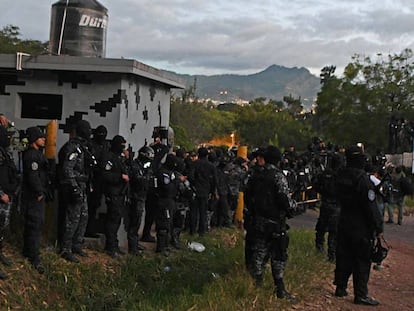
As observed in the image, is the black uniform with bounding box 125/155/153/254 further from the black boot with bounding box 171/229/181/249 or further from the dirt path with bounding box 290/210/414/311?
the dirt path with bounding box 290/210/414/311

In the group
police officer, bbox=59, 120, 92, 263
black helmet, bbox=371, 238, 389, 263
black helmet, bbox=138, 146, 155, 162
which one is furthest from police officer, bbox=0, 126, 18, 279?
black helmet, bbox=371, 238, 389, 263

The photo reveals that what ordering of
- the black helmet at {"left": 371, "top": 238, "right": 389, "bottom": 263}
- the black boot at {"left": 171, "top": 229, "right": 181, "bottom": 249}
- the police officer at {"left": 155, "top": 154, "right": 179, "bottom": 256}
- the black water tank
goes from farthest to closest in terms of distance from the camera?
the black boot at {"left": 171, "top": 229, "right": 181, "bottom": 249}
the black water tank
the police officer at {"left": 155, "top": 154, "right": 179, "bottom": 256}
the black helmet at {"left": 371, "top": 238, "right": 389, "bottom": 263}

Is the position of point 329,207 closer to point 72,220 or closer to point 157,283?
point 157,283

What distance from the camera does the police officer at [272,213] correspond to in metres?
7.43

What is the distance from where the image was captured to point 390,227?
17.4 metres

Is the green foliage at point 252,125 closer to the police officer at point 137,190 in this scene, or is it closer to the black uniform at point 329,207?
the black uniform at point 329,207

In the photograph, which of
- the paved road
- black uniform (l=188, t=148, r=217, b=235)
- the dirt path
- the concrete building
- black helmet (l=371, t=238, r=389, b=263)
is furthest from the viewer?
the paved road

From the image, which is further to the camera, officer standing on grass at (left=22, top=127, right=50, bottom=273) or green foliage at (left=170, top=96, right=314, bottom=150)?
green foliage at (left=170, top=96, right=314, bottom=150)

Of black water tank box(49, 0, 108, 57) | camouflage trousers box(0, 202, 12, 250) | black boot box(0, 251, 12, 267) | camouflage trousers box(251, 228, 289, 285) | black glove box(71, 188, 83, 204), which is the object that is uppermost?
black water tank box(49, 0, 108, 57)

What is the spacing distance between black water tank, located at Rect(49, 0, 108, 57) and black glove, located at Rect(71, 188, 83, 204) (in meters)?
3.23

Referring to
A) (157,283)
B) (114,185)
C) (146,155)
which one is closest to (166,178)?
(146,155)

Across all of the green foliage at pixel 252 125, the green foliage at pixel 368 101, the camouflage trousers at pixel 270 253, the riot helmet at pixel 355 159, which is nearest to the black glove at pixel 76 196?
the camouflage trousers at pixel 270 253

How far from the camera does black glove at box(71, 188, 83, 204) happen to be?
821cm

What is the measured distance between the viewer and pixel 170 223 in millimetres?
10211
